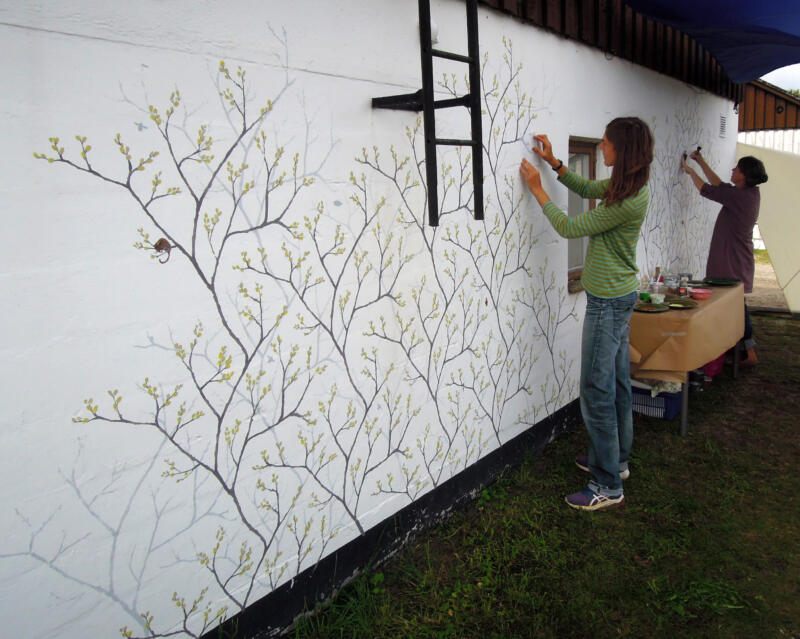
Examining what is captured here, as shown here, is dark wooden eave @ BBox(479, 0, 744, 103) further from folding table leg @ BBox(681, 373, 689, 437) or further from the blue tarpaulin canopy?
folding table leg @ BBox(681, 373, 689, 437)

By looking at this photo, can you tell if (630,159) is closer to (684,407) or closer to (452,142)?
(452,142)

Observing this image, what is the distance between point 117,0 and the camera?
1570 mm

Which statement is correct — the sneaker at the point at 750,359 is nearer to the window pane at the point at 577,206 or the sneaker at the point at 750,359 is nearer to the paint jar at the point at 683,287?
the paint jar at the point at 683,287

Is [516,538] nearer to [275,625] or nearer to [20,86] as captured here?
[275,625]

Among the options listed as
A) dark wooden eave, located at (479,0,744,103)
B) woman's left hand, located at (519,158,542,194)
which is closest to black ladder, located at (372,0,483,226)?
dark wooden eave, located at (479,0,744,103)

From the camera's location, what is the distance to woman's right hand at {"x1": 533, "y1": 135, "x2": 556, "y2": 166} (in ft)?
11.4

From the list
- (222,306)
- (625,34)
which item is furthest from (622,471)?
(625,34)

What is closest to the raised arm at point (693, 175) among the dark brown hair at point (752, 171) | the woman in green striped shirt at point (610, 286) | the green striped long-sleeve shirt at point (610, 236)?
the dark brown hair at point (752, 171)

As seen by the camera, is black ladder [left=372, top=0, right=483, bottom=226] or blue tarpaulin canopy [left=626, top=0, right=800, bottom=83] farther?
blue tarpaulin canopy [left=626, top=0, right=800, bottom=83]

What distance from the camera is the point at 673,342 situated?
3783 mm

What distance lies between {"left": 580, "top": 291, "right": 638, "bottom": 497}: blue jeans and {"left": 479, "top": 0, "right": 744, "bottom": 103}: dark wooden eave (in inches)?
66.5

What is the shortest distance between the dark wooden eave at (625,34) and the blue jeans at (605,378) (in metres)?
1.69

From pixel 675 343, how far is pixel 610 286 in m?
1.01

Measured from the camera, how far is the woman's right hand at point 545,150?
3469mm
